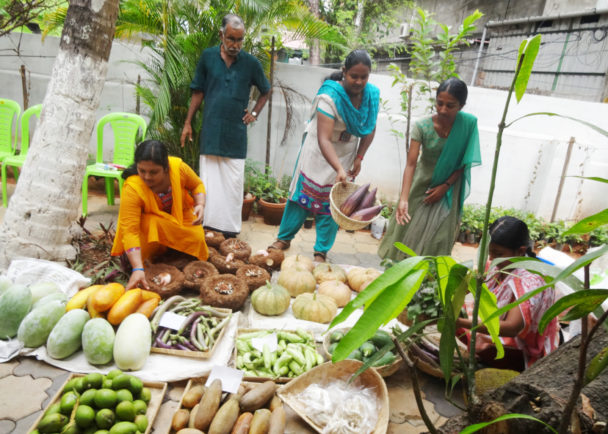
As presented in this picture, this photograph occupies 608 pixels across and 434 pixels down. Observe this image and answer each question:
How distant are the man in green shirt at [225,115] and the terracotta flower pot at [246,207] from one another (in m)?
0.79

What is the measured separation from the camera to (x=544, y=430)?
953 millimetres

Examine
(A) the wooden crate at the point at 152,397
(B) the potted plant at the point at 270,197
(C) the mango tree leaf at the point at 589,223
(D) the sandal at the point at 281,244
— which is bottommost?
(A) the wooden crate at the point at 152,397

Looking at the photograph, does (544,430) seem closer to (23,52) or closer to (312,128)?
(312,128)

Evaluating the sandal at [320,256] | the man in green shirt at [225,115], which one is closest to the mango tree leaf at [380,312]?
the sandal at [320,256]

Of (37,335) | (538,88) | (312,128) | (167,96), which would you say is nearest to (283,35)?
(167,96)

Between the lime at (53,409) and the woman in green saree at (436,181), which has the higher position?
the woman in green saree at (436,181)

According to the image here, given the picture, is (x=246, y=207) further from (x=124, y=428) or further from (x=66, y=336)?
(x=124, y=428)

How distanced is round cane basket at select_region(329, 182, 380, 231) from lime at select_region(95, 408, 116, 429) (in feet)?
6.36

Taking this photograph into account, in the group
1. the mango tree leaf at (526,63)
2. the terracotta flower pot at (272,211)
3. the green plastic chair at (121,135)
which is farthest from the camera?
the terracotta flower pot at (272,211)

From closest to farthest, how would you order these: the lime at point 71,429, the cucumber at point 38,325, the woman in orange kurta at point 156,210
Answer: the lime at point 71,429 → the cucumber at point 38,325 → the woman in orange kurta at point 156,210

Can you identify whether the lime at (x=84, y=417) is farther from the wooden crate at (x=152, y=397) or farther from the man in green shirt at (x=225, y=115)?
the man in green shirt at (x=225, y=115)

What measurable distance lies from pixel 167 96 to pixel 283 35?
1.88 meters

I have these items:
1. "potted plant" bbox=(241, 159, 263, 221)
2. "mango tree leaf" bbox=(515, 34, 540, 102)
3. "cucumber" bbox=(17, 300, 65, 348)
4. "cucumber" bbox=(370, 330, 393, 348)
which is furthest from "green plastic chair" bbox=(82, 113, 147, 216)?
"mango tree leaf" bbox=(515, 34, 540, 102)

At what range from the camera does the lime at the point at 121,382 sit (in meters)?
1.96
